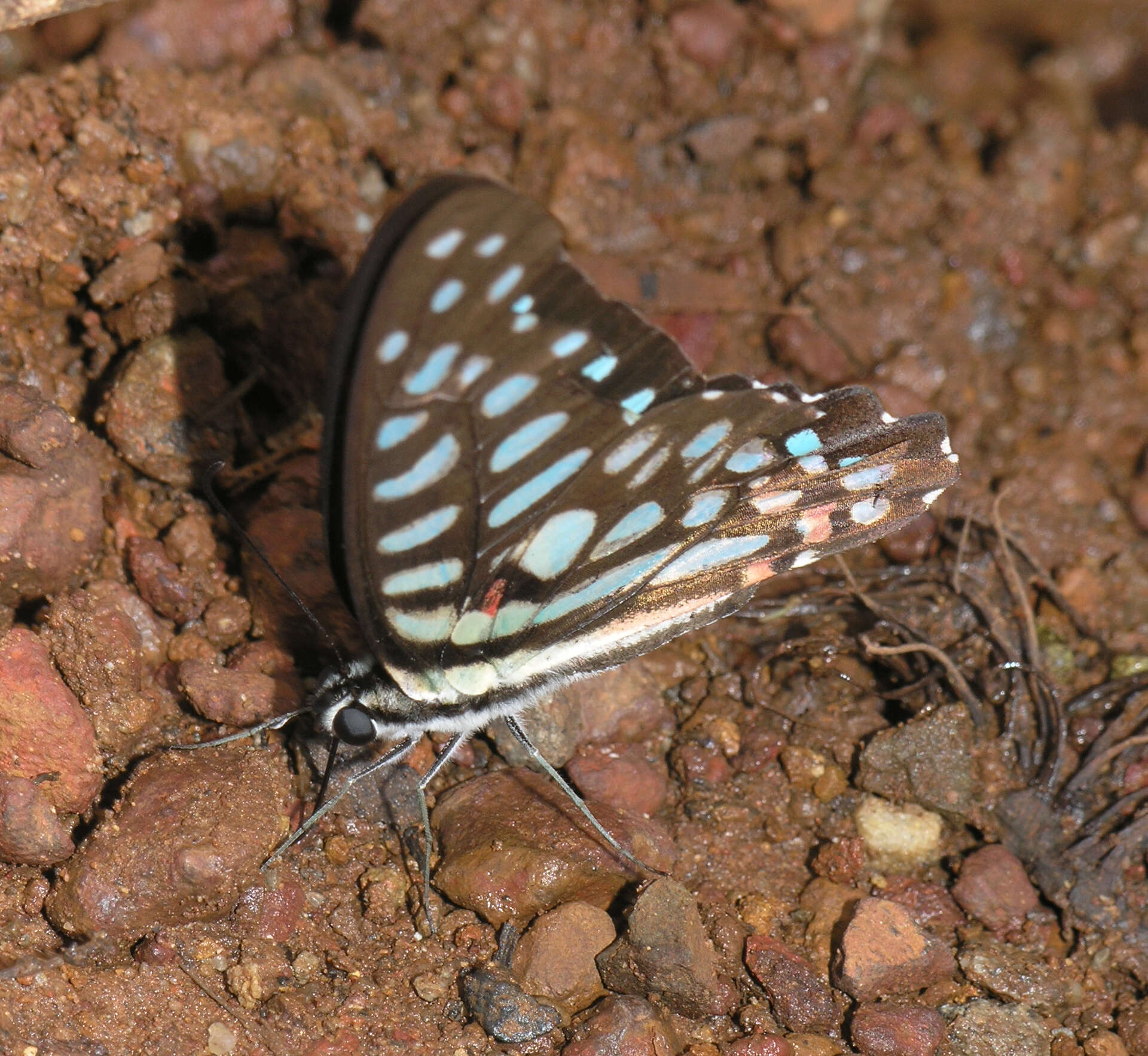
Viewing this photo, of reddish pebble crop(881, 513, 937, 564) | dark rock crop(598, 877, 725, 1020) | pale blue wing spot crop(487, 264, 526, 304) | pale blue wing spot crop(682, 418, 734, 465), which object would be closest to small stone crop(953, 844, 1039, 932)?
dark rock crop(598, 877, 725, 1020)

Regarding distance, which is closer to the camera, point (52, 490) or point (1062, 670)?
point (52, 490)

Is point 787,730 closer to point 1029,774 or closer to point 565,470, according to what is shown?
point 1029,774

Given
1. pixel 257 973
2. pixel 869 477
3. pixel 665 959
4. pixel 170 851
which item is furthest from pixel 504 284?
pixel 257 973

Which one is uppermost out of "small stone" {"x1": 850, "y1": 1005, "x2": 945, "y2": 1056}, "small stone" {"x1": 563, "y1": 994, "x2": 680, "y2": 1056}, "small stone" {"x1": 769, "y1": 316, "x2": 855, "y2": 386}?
"small stone" {"x1": 769, "y1": 316, "x2": 855, "y2": 386}

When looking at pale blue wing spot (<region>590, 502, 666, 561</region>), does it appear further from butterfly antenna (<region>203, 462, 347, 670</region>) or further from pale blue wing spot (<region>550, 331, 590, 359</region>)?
butterfly antenna (<region>203, 462, 347, 670</region>)

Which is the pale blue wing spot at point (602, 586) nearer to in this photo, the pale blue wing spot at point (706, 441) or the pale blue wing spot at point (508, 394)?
the pale blue wing spot at point (706, 441)

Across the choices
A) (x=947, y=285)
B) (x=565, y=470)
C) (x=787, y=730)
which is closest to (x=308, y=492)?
(x=565, y=470)

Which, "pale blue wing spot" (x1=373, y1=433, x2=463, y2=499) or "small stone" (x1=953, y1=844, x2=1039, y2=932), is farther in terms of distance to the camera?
"small stone" (x1=953, y1=844, x2=1039, y2=932)
